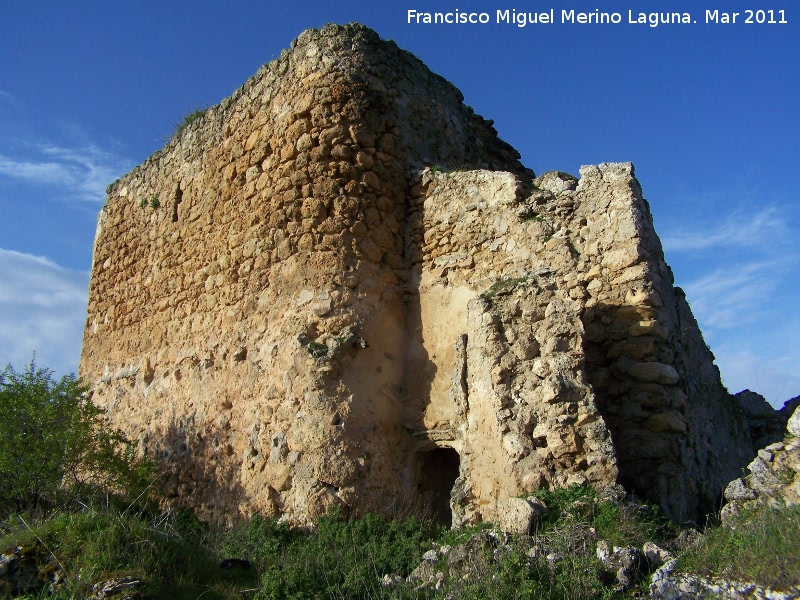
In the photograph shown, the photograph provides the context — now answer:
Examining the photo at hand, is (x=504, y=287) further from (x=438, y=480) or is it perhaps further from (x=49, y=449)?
(x=49, y=449)

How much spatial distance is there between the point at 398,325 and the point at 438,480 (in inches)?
65.1

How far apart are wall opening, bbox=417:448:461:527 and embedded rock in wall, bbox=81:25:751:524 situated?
0.02 meters

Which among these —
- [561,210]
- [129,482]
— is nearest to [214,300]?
[129,482]

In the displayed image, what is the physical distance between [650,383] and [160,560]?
4.35 m

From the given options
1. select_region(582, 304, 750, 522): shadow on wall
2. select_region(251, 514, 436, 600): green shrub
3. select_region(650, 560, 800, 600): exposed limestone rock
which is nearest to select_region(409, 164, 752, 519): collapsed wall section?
select_region(582, 304, 750, 522): shadow on wall

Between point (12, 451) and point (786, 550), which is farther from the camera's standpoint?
point (12, 451)

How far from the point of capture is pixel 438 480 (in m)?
7.47

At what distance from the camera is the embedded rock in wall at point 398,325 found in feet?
20.4

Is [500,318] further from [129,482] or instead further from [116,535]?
[129,482]

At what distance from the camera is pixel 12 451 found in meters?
7.63

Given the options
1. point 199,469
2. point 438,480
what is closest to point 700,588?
point 438,480

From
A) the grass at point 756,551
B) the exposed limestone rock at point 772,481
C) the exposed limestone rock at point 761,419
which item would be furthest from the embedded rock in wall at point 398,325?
the grass at point 756,551

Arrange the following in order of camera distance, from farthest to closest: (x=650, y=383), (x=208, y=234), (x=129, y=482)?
(x=208, y=234)
(x=129, y=482)
(x=650, y=383)

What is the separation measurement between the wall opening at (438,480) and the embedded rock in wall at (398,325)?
0.08ft
